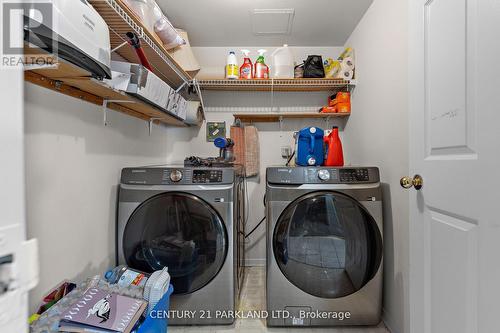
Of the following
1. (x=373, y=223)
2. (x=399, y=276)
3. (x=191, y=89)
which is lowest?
(x=399, y=276)

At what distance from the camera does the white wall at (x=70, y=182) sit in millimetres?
1020

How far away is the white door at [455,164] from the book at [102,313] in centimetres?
125

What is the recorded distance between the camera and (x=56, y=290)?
1081 mm

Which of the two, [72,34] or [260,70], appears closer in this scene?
[72,34]

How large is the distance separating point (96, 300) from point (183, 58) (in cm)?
174

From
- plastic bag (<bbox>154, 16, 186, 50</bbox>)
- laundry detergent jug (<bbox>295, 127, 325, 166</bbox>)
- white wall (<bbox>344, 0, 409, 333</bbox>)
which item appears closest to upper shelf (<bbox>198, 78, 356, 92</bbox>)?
white wall (<bbox>344, 0, 409, 333</bbox>)

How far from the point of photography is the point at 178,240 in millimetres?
1484

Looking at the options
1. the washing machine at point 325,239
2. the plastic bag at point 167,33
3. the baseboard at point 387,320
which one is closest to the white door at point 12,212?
the washing machine at point 325,239

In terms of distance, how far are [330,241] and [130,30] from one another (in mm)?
1663

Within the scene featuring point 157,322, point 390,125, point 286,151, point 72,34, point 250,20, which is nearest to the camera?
point 72,34

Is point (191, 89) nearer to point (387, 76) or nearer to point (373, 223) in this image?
→ point (387, 76)

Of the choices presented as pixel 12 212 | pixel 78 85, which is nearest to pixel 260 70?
pixel 78 85

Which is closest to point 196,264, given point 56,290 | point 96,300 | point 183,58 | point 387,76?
point 96,300

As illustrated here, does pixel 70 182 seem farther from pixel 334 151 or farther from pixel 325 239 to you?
pixel 334 151
